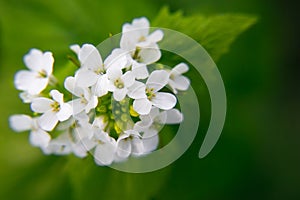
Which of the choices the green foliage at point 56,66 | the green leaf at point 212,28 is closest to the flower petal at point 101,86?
the green leaf at point 212,28

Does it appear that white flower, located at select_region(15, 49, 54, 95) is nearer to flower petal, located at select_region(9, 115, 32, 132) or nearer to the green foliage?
Result: flower petal, located at select_region(9, 115, 32, 132)

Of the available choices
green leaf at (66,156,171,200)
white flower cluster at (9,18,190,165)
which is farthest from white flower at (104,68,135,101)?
green leaf at (66,156,171,200)

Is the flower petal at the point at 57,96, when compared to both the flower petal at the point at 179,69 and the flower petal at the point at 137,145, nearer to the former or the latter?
the flower petal at the point at 137,145

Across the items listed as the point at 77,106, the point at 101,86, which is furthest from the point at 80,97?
the point at 101,86

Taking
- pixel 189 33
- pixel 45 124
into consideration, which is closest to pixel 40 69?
pixel 45 124

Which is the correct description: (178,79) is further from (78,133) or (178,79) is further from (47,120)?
(47,120)

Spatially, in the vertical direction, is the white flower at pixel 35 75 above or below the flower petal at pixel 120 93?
above
